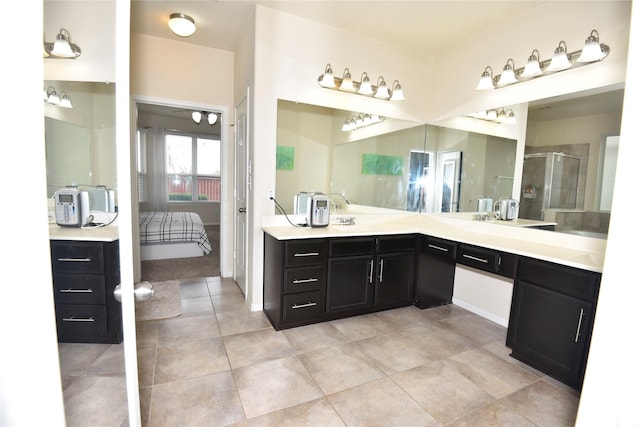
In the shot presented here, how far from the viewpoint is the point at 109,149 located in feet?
2.90

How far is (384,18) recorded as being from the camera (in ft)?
9.40

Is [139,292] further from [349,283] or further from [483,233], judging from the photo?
[483,233]

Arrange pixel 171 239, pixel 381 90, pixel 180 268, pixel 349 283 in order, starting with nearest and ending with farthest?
pixel 349 283
pixel 381 90
pixel 180 268
pixel 171 239

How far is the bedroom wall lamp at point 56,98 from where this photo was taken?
2.09 feet

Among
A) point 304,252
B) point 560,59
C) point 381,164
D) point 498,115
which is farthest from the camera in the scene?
point 381,164

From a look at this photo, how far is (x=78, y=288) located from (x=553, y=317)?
263 cm

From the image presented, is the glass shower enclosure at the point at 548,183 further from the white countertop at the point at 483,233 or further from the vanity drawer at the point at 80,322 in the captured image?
the vanity drawer at the point at 80,322

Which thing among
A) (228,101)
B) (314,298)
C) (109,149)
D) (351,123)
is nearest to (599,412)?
(109,149)

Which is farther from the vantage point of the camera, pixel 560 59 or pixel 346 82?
pixel 346 82

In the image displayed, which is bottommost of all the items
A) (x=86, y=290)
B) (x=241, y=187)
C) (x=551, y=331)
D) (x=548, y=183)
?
(x=551, y=331)

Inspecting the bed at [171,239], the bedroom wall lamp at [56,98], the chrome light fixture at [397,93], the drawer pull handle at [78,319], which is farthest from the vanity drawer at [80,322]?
the bed at [171,239]

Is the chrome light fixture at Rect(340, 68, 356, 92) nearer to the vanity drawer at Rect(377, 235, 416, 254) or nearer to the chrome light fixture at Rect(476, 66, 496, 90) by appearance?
the chrome light fixture at Rect(476, 66, 496, 90)

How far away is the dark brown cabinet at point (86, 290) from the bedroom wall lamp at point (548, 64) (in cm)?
306

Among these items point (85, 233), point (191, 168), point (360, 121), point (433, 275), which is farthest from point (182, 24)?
point (191, 168)
